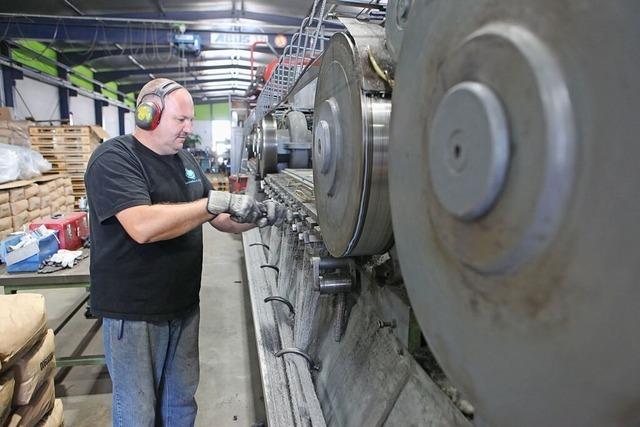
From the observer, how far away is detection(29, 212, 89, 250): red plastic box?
8.04ft

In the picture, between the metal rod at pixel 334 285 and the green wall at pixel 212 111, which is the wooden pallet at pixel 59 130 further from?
the green wall at pixel 212 111

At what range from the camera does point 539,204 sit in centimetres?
35

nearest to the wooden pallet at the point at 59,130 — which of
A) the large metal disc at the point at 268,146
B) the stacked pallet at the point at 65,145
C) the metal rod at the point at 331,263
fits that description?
the stacked pallet at the point at 65,145

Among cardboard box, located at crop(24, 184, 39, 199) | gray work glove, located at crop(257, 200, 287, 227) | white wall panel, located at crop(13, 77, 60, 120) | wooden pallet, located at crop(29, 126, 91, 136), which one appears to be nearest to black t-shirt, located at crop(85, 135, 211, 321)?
gray work glove, located at crop(257, 200, 287, 227)

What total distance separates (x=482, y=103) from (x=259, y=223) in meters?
1.29

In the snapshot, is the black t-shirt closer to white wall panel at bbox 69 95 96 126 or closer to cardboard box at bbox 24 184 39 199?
cardboard box at bbox 24 184 39 199

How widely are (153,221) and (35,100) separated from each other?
876 cm

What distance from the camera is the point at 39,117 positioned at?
27.0ft

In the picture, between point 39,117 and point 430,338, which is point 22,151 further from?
point 430,338

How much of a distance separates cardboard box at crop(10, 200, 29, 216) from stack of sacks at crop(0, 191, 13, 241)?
2.6 inches

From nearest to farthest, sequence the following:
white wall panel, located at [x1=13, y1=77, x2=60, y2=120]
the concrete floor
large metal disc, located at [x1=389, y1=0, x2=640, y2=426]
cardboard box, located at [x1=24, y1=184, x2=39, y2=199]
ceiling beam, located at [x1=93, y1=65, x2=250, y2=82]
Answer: large metal disc, located at [x1=389, y1=0, x2=640, y2=426]
the concrete floor
cardboard box, located at [x1=24, y1=184, x2=39, y2=199]
white wall panel, located at [x1=13, y1=77, x2=60, y2=120]
ceiling beam, located at [x1=93, y1=65, x2=250, y2=82]

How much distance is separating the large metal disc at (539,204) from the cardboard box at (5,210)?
541cm

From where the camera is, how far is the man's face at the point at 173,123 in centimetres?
140

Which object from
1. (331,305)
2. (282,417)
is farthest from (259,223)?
(282,417)
